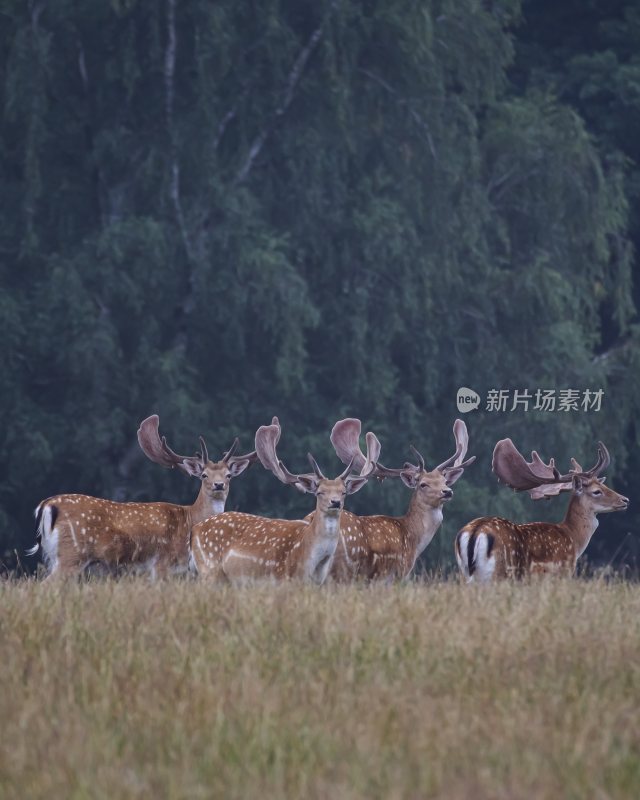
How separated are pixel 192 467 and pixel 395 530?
1670 mm

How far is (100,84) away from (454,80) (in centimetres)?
469

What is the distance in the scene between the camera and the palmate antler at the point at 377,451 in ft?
37.8

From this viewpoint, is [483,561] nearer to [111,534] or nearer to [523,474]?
[523,474]

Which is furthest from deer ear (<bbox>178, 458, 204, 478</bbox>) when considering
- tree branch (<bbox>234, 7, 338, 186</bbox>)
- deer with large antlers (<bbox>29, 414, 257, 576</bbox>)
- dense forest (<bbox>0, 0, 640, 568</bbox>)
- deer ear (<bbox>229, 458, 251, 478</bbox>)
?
tree branch (<bbox>234, 7, 338, 186</bbox>)

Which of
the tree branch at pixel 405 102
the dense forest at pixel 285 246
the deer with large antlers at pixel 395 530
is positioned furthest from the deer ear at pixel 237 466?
the tree branch at pixel 405 102

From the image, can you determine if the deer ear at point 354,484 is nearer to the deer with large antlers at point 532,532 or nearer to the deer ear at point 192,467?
the deer with large antlers at point 532,532

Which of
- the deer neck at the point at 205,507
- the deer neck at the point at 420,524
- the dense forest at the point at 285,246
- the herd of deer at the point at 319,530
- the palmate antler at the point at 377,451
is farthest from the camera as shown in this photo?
the dense forest at the point at 285,246

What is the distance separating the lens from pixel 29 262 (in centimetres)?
1892

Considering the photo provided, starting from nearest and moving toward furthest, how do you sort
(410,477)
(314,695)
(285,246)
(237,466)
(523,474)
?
(314,695) → (410,477) → (523,474) → (237,466) → (285,246)

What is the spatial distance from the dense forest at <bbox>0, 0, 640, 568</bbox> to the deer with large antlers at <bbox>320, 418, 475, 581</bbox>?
6.42 m

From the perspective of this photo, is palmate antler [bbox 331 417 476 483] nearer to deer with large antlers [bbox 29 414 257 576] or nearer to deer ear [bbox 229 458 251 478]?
deer ear [bbox 229 458 251 478]

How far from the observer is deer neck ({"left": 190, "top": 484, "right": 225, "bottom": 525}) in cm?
1178

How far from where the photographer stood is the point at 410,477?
11445mm

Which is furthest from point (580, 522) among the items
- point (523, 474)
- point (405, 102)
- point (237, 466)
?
point (405, 102)
